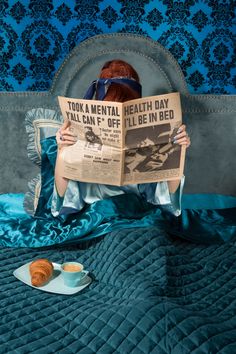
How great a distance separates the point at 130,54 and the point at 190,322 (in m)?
1.31

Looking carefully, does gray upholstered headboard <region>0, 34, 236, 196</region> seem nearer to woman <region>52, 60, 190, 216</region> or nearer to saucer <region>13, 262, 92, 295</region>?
woman <region>52, 60, 190, 216</region>

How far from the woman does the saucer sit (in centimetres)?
30

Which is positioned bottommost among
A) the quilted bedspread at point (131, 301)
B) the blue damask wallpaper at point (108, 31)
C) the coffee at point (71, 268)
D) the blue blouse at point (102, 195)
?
the quilted bedspread at point (131, 301)

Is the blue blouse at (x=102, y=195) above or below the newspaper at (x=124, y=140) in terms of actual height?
below

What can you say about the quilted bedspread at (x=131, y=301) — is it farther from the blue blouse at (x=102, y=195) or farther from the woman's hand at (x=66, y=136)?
the woman's hand at (x=66, y=136)

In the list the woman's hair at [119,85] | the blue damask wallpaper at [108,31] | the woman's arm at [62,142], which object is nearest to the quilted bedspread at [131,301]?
the woman's arm at [62,142]

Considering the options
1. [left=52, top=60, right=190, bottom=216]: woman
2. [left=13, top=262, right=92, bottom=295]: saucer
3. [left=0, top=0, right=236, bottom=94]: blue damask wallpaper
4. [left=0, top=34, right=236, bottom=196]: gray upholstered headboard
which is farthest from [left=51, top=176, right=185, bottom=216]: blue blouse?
[left=0, top=0, right=236, bottom=94]: blue damask wallpaper

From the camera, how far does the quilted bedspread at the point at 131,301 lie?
43.2 inches

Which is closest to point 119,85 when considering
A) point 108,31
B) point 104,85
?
point 104,85

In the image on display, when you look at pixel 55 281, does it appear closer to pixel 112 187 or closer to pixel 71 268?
pixel 71 268

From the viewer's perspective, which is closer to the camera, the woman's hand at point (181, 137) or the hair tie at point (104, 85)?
the woman's hand at point (181, 137)

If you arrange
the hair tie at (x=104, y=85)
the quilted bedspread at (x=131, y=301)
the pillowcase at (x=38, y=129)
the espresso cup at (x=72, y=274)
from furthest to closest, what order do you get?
the pillowcase at (x=38, y=129) < the hair tie at (x=104, y=85) < the espresso cup at (x=72, y=274) < the quilted bedspread at (x=131, y=301)

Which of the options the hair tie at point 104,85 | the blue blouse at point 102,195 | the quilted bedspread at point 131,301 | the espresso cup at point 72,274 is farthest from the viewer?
the blue blouse at point 102,195

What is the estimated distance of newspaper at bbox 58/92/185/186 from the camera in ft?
4.67
